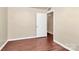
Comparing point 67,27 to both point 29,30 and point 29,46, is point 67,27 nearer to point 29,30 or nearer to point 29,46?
point 29,46

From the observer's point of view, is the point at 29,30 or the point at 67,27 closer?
the point at 67,27

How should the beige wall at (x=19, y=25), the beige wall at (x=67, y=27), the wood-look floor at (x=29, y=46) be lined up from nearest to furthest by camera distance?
the wood-look floor at (x=29, y=46) < the beige wall at (x=67, y=27) < the beige wall at (x=19, y=25)

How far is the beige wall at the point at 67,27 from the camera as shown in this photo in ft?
9.01

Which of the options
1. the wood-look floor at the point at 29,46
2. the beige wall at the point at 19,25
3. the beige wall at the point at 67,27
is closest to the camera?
the wood-look floor at the point at 29,46

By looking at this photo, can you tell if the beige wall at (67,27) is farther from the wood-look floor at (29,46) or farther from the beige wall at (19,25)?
the beige wall at (19,25)

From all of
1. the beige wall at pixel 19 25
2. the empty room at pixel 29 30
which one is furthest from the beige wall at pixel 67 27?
the beige wall at pixel 19 25

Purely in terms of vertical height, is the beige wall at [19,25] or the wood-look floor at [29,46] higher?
the beige wall at [19,25]

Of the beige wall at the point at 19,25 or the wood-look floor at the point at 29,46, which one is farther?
the beige wall at the point at 19,25

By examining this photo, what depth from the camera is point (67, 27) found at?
10.2 feet

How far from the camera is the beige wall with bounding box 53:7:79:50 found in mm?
2746

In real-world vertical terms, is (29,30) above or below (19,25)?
below

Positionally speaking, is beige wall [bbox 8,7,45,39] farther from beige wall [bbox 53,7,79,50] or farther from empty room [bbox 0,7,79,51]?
beige wall [bbox 53,7,79,50]

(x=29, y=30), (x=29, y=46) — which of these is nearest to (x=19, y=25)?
(x=29, y=30)
